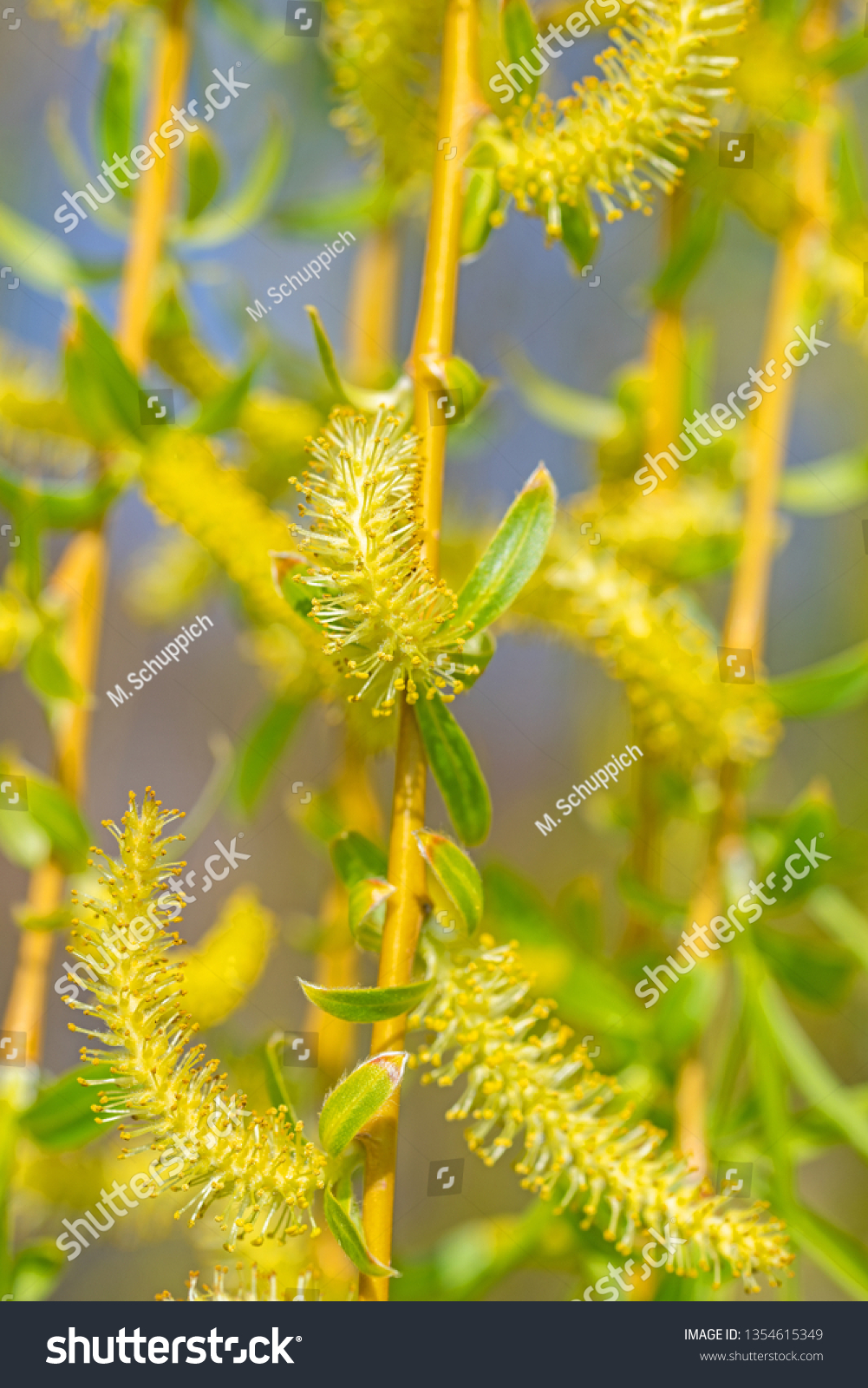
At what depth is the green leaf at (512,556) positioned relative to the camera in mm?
353

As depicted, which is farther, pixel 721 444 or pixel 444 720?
pixel 721 444

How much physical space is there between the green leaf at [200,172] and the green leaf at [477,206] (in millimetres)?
216

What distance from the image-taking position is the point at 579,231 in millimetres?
386

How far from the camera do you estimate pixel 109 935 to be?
30cm

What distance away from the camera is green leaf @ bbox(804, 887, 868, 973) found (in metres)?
0.52

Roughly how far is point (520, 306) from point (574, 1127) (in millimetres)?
683
